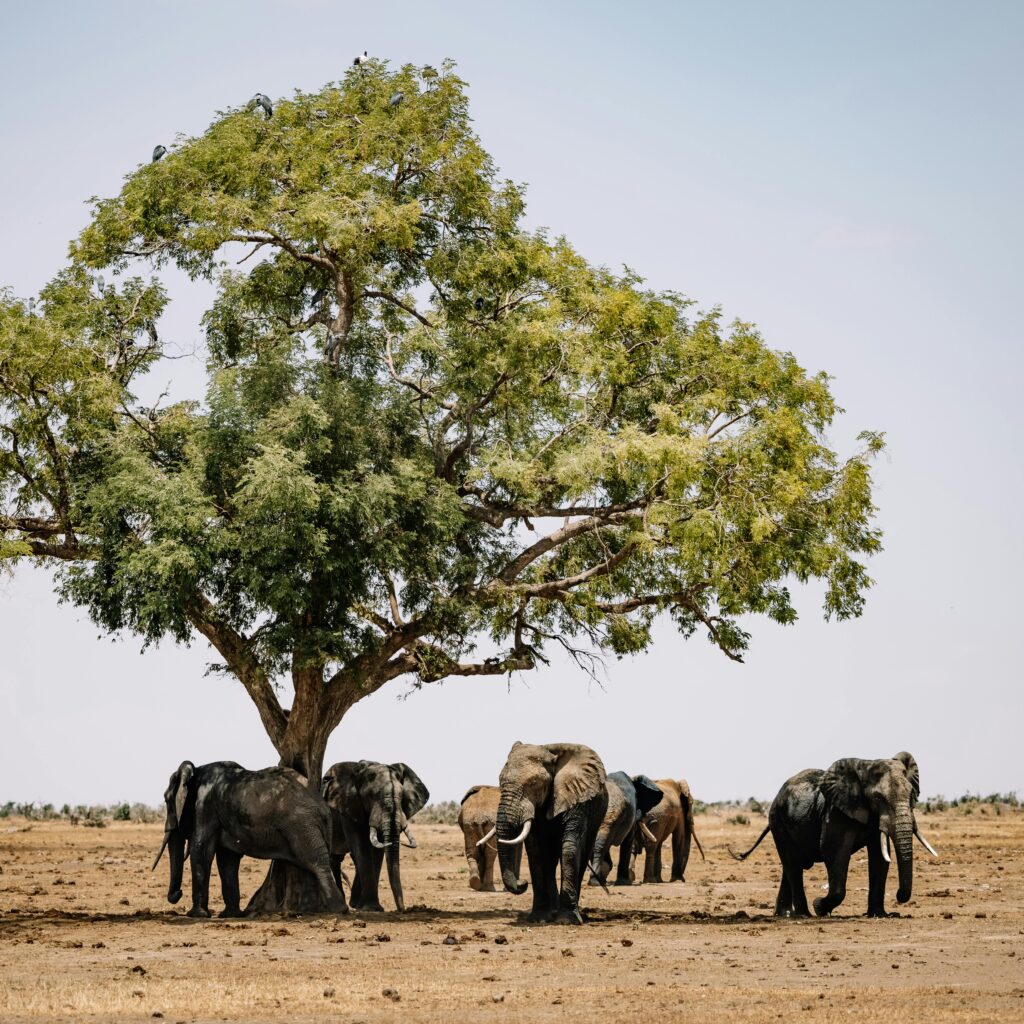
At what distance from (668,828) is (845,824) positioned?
430 inches

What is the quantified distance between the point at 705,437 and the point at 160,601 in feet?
29.9

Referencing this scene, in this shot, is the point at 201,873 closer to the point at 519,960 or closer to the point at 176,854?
the point at 176,854

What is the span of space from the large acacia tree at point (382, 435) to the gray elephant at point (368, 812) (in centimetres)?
99

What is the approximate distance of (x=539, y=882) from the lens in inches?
853

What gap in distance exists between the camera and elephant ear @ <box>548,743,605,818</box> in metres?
21.3

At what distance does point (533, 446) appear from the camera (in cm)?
2731

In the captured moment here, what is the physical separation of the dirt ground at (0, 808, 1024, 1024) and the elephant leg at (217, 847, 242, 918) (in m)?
0.68

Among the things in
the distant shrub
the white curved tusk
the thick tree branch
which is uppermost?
the thick tree branch

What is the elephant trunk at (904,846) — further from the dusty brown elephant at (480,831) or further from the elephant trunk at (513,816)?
the dusty brown elephant at (480,831)

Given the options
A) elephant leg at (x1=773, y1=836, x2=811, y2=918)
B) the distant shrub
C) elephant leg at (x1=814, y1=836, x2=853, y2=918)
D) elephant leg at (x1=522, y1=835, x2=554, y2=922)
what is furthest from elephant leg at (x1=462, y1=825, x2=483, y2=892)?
the distant shrub

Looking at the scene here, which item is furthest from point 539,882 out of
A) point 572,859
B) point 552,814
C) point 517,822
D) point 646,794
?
point 646,794

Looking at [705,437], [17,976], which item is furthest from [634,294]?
[17,976]

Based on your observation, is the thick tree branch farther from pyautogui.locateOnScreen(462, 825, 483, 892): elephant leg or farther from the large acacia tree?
pyautogui.locateOnScreen(462, 825, 483, 892): elephant leg

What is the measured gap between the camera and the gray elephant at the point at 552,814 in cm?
2105
